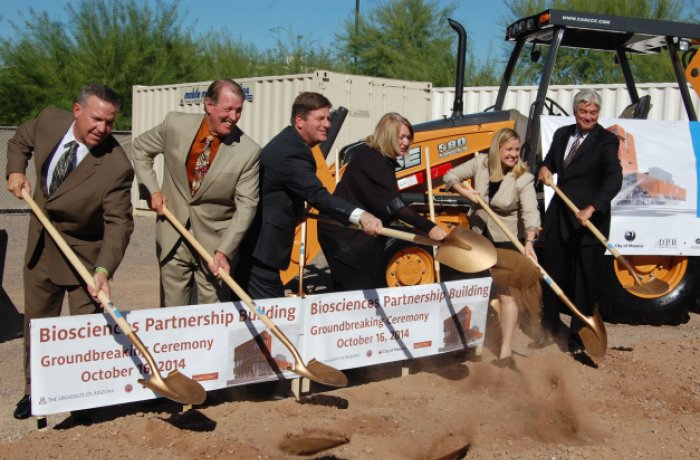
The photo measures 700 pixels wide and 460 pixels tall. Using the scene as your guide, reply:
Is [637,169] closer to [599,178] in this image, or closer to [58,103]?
[599,178]

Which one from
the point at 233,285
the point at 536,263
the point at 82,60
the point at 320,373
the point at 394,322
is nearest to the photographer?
the point at 233,285

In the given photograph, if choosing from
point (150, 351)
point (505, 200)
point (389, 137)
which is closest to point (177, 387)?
point (150, 351)

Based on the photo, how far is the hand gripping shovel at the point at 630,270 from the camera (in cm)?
623

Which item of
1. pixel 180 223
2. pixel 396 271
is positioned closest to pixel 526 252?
pixel 396 271

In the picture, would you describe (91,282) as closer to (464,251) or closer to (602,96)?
(464,251)

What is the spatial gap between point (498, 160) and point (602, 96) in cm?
888

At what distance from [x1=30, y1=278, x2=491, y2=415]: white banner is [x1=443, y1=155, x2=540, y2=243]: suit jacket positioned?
1.75 ft

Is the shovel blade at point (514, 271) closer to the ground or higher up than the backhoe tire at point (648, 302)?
higher up

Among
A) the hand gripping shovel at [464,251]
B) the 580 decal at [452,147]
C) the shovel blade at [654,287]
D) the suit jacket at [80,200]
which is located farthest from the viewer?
the 580 decal at [452,147]

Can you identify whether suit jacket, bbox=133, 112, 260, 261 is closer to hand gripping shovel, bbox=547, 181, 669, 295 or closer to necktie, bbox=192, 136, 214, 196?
necktie, bbox=192, 136, 214, 196

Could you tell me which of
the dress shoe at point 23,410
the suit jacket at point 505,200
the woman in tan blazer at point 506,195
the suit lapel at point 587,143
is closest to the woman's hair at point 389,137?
the woman in tan blazer at point 506,195

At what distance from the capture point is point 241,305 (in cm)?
476

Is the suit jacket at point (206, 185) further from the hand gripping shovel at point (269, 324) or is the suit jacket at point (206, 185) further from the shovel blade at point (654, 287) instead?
the shovel blade at point (654, 287)

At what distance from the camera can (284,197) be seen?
5059 mm
